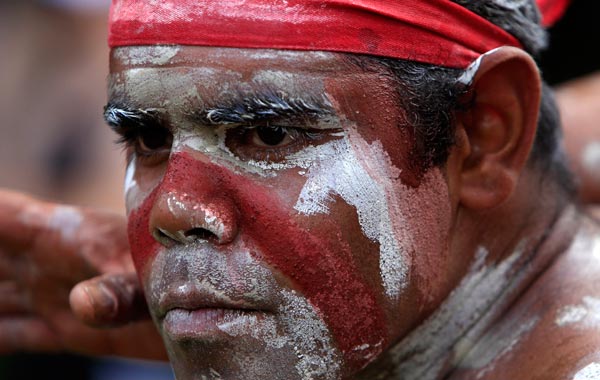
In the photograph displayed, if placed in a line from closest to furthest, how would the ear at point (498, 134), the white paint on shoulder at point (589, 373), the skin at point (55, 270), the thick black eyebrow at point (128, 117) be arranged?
the white paint on shoulder at point (589, 373), the thick black eyebrow at point (128, 117), the ear at point (498, 134), the skin at point (55, 270)

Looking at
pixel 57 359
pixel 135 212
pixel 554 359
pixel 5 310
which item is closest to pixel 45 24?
pixel 57 359

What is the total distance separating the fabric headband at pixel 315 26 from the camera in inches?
94.5

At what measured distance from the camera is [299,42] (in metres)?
2.40

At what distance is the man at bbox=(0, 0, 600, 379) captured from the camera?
2.40m

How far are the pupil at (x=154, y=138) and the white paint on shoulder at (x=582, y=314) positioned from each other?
104cm

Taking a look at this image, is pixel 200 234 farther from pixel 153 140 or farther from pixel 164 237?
pixel 153 140

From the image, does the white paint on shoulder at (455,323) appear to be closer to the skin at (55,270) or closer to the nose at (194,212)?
the nose at (194,212)

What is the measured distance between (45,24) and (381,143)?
18.3ft

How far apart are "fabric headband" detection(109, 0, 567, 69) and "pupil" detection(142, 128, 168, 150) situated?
0.22m

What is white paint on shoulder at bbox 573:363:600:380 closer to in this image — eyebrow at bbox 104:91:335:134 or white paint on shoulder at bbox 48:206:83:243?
eyebrow at bbox 104:91:335:134

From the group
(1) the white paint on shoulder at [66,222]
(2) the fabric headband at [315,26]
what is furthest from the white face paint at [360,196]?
(1) the white paint on shoulder at [66,222]

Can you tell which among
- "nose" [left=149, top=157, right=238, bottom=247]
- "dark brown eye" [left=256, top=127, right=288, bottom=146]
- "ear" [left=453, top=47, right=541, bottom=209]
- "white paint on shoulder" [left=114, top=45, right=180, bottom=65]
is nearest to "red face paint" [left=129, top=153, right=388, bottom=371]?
"nose" [left=149, top=157, right=238, bottom=247]

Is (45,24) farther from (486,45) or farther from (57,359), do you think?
(486,45)

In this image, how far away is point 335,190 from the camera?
2.43 metres
